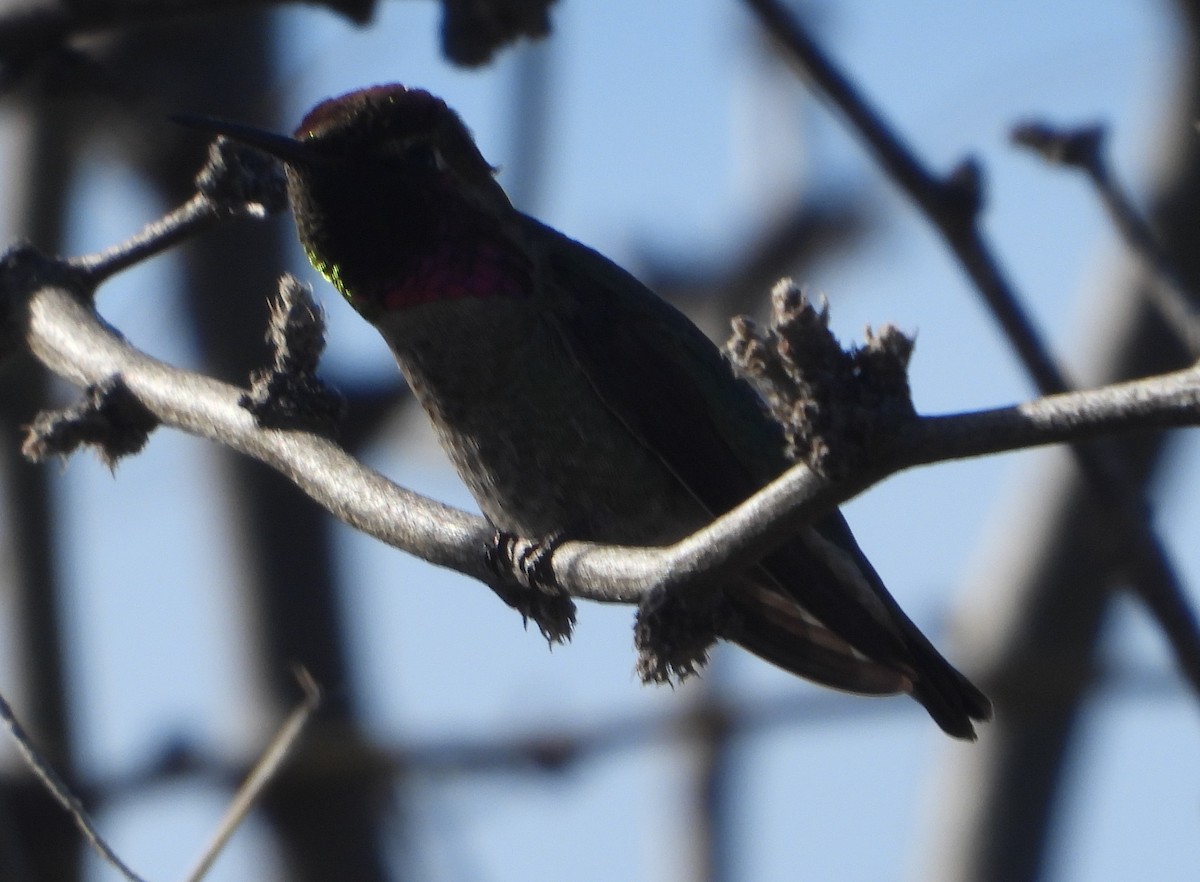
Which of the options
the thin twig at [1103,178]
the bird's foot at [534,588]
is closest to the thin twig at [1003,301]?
the thin twig at [1103,178]

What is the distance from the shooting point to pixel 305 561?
7.73 meters

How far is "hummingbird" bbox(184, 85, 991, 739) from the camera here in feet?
13.9

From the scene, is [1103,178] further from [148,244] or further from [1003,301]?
[148,244]

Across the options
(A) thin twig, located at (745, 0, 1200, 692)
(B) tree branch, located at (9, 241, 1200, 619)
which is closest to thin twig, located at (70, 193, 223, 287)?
(B) tree branch, located at (9, 241, 1200, 619)

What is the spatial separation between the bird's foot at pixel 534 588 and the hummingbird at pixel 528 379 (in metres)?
0.32

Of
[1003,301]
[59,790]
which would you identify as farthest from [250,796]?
[1003,301]

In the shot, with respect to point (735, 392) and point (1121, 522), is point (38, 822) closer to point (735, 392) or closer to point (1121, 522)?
point (735, 392)

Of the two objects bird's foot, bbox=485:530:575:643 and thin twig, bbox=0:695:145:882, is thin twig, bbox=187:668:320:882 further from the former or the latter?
bird's foot, bbox=485:530:575:643

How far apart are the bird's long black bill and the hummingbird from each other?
0.26 ft

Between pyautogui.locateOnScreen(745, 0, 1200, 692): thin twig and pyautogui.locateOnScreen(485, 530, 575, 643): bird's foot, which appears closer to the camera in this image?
pyautogui.locateOnScreen(485, 530, 575, 643): bird's foot

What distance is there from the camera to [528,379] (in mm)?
4328

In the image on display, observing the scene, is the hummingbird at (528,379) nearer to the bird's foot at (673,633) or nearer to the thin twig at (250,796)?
the thin twig at (250,796)

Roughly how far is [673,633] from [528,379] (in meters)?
1.67

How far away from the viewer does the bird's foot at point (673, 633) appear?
2.69 metres
